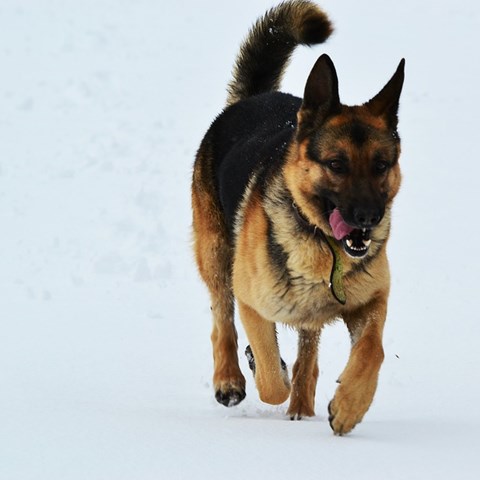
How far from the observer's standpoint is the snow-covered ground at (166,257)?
3756 millimetres

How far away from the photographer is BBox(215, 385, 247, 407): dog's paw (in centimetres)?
555

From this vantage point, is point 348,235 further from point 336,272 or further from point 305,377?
point 305,377

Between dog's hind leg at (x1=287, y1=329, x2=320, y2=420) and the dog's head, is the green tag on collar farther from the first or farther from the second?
dog's hind leg at (x1=287, y1=329, x2=320, y2=420)

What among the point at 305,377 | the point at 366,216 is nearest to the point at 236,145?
the point at 305,377

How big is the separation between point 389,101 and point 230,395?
194cm

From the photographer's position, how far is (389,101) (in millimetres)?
4668

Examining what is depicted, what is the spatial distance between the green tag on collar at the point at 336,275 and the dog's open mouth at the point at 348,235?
0.14 meters

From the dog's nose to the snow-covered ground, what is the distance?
2.92ft

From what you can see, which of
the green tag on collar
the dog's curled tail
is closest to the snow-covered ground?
the green tag on collar

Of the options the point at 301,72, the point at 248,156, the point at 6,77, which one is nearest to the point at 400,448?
the point at 248,156

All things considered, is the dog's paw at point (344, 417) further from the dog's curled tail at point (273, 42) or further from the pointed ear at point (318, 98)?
the dog's curled tail at point (273, 42)

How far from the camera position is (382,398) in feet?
18.2

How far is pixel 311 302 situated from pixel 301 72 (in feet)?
31.1

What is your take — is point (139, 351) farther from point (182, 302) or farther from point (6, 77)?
point (6, 77)
